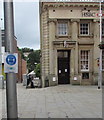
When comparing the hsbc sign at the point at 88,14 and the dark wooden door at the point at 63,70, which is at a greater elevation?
the hsbc sign at the point at 88,14

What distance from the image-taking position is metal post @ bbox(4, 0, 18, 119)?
18.1 ft

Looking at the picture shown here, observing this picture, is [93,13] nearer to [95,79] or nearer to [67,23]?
[67,23]

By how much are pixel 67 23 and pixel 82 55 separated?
369cm

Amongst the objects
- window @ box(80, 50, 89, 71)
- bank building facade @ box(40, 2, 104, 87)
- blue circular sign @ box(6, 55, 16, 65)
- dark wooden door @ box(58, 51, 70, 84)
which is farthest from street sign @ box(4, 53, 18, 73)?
window @ box(80, 50, 89, 71)

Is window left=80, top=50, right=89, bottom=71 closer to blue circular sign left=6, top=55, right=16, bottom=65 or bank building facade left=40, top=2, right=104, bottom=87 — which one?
bank building facade left=40, top=2, right=104, bottom=87

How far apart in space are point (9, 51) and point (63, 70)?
1464 cm

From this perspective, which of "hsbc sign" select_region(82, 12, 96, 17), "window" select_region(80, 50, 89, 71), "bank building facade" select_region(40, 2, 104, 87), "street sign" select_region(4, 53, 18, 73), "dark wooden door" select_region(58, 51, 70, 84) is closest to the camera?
"street sign" select_region(4, 53, 18, 73)

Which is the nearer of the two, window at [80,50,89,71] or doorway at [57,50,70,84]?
window at [80,50,89,71]

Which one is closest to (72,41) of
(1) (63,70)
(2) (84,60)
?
(2) (84,60)

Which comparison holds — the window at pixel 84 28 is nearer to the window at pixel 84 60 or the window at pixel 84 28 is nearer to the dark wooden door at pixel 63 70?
the window at pixel 84 60

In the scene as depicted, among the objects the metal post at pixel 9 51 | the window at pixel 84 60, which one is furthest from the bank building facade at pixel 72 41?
the metal post at pixel 9 51

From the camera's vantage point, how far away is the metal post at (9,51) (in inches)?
217

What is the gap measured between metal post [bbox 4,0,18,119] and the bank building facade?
1329 centimetres

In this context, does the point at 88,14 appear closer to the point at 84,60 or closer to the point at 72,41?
the point at 72,41
